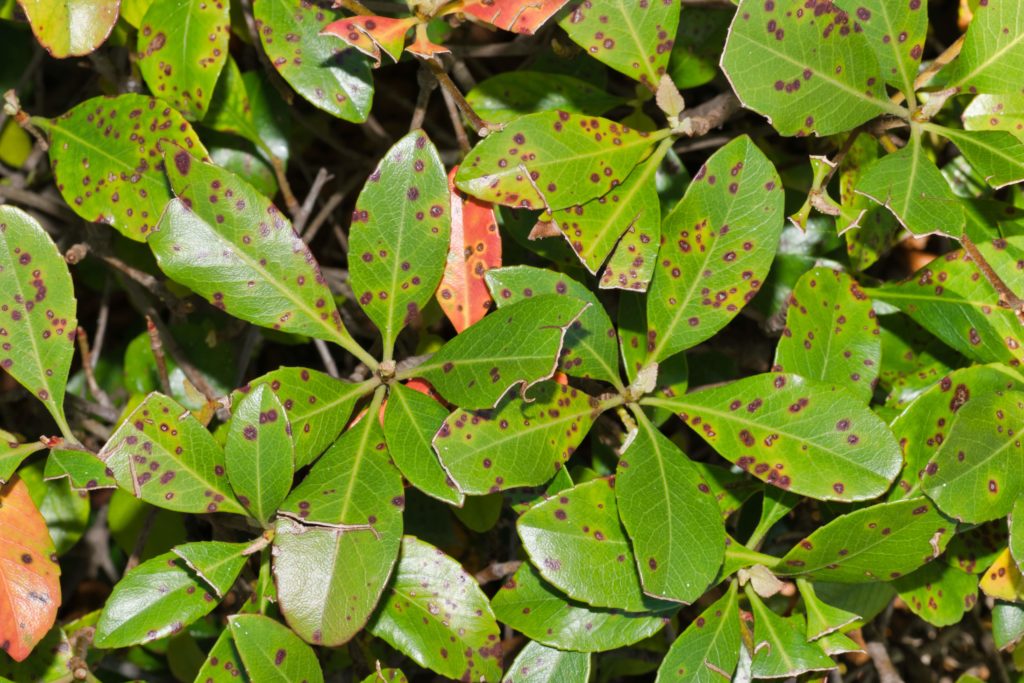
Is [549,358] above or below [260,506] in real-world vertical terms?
above

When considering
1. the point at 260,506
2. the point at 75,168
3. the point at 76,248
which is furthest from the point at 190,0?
the point at 260,506

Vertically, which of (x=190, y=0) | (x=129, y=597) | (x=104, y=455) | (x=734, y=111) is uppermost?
(x=190, y=0)

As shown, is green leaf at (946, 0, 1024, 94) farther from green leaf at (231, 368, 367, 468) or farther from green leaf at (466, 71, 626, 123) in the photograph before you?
green leaf at (231, 368, 367, 468)

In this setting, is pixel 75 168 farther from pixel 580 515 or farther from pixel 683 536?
pixel 683 536

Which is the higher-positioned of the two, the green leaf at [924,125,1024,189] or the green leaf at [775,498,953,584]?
the green leaf at [924,125,1024,189]

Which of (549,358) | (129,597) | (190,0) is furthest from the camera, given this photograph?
(190,0)

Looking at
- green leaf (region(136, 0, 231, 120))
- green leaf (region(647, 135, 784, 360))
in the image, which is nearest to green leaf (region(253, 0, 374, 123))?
green leaf (region(136, 0, 231, 120))
